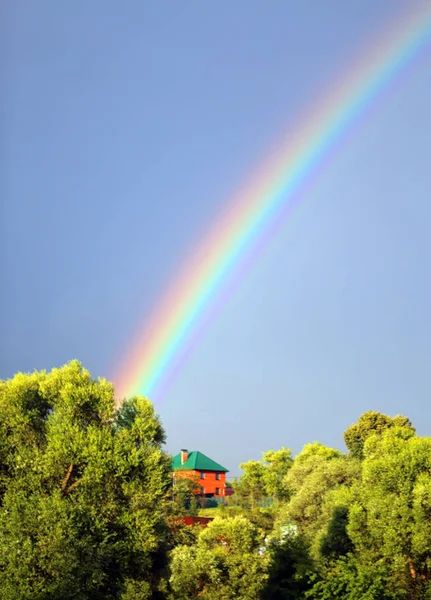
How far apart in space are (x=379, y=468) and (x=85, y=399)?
53.1 ft

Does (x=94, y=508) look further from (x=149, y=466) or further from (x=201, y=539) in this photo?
(x=201, y=539)

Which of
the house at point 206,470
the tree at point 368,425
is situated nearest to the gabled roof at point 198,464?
the house at point 206,470

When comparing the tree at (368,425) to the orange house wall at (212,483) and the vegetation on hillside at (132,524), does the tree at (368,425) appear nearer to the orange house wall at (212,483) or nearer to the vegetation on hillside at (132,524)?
the orange house wall at (212,483)

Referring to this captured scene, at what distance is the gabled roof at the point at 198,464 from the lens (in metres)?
110

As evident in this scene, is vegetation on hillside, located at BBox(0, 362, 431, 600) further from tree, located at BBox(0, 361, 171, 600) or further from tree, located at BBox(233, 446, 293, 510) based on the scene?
tree, located at BBox(233, 446, 293, 510)

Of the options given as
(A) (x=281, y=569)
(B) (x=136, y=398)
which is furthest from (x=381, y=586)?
(B) (x=136, y=398)

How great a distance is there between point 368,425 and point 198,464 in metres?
37.4

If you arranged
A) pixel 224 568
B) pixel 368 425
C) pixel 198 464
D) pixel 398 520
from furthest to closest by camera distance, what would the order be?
pixel 198 464
pixel 368 425
pixel 398 520
pixel 224 568

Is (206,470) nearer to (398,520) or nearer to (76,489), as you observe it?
(398,520)

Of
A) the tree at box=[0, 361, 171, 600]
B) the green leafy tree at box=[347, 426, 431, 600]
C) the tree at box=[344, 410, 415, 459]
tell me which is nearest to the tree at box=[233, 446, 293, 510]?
the tree at box=[344, 410, 415, 459]

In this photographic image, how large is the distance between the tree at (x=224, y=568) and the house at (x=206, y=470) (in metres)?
84.2

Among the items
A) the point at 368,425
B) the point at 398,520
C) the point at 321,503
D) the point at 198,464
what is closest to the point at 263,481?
the point at 368,425

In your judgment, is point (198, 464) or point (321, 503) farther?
point (198, 464)

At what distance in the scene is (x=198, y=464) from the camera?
11094cm
